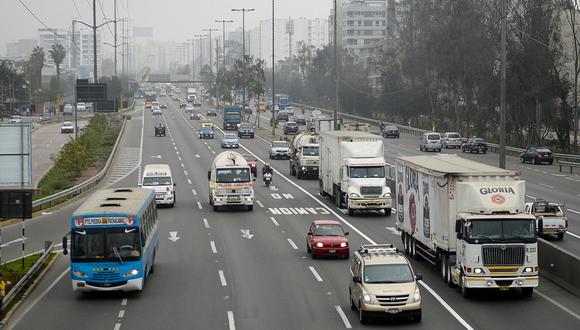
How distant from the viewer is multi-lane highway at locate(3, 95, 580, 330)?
979 inches

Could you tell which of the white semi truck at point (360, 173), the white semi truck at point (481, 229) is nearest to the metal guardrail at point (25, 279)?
the white semi truck at point (481, 229)

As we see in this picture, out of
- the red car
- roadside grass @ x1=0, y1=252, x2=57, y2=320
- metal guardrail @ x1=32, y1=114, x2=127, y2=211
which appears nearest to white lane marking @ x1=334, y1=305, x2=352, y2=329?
the red car

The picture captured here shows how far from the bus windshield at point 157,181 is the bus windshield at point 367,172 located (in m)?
10.6

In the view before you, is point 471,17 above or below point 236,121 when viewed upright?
above

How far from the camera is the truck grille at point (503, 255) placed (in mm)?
26484

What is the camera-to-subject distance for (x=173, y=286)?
30031 mm

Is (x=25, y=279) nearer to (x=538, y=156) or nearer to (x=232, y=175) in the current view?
(x=232, y=175)

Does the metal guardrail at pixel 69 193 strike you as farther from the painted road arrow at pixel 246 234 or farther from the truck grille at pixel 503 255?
the truck grille at pixel 503 255

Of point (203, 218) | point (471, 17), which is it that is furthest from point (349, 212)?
point (471, 17)

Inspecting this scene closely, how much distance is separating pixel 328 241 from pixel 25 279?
421 inches

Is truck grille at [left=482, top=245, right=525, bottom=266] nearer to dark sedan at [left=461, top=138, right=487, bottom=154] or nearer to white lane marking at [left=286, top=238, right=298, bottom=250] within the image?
white lane marking at [left=286, top=238, right=298, bottom=250]

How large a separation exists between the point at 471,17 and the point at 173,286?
83789 mm

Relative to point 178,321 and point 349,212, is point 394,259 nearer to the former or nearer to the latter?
point 178,321

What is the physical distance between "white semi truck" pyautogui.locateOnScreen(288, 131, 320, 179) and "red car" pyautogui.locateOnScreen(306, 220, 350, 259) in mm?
32114
